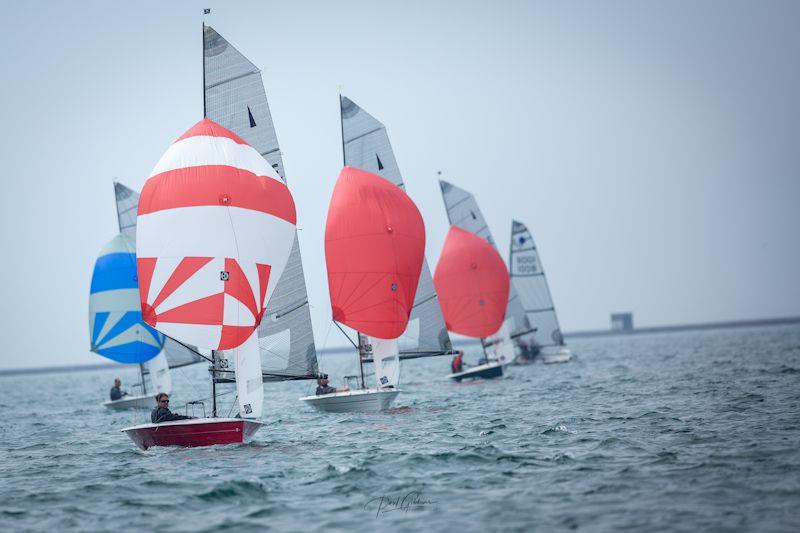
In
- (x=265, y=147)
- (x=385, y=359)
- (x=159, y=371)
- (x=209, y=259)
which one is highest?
(x=265, y=147)

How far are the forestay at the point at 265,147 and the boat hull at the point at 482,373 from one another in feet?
68.0

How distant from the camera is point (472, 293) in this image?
45281 mm

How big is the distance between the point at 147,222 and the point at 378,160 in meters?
15.3

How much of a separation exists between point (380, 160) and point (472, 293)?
13.1 m

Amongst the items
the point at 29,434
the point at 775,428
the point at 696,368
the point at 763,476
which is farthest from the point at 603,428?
the point at 696,368

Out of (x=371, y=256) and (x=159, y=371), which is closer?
(x=371, y=256)

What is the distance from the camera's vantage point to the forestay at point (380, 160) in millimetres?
34344

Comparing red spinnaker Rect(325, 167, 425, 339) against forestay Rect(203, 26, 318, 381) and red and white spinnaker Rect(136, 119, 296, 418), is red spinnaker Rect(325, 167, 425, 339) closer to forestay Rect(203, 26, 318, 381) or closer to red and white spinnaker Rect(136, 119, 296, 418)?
forestay Rect(203, 26, 318, 381)

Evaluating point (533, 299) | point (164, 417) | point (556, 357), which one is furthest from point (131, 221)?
point (556, 357)

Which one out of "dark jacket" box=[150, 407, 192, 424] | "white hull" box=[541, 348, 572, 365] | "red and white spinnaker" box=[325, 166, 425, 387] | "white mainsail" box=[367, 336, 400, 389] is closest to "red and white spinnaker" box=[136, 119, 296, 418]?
"dark jacket" box=[150, 407, 192, 424]

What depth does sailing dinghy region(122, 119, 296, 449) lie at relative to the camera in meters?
20.1

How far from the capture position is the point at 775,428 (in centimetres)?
1892

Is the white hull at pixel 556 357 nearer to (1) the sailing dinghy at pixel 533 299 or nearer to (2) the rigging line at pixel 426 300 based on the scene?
(1) the sailing dinghy at pixel 533 299

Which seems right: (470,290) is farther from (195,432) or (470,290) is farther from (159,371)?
(195,432)
